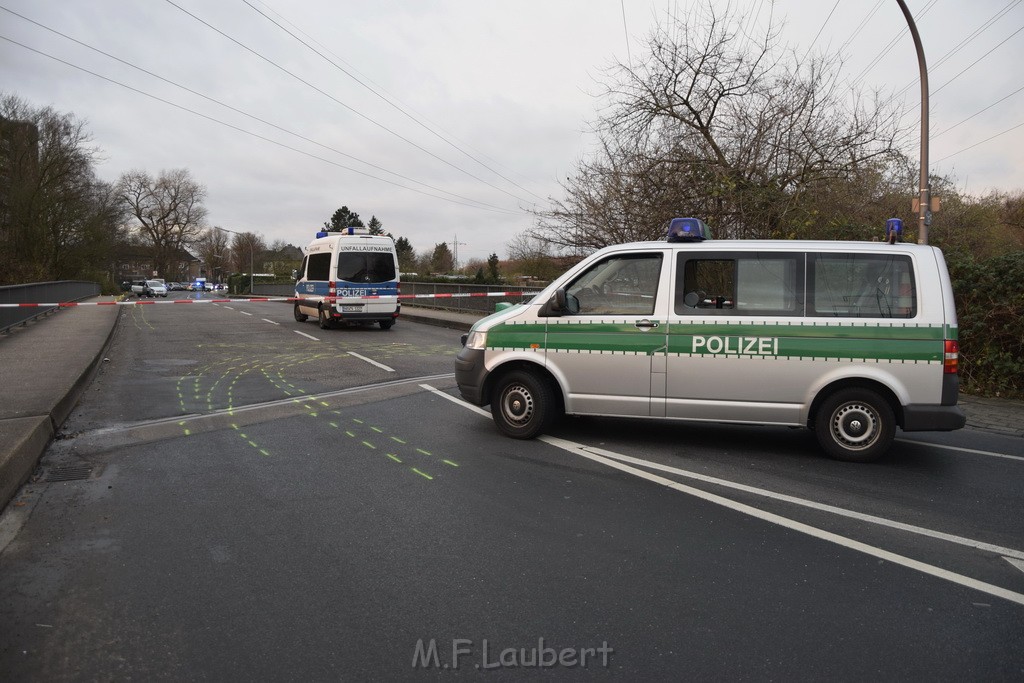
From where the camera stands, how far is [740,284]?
6223mm

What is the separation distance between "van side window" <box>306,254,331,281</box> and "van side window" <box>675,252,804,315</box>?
14269 mm

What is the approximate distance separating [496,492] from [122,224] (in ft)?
172

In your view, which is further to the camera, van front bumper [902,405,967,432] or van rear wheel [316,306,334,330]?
van rear wheel [316,306,334,330]

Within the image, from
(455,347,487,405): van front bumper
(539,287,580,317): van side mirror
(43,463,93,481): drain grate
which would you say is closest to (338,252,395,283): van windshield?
(455,347,487,405): van front bumper

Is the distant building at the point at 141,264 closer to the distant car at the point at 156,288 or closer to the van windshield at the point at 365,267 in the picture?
the distant car at the point at 156,288

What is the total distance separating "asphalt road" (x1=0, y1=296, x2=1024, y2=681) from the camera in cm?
291

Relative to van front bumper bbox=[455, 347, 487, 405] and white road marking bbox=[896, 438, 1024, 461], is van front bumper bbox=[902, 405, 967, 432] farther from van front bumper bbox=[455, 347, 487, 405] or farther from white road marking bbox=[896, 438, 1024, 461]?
van front bumper bbox=[455, 347, 487, 405]

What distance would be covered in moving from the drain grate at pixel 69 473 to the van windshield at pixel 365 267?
13.3 metres

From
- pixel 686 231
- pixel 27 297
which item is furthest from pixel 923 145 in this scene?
pixel 27 297

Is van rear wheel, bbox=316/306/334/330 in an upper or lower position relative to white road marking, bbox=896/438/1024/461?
upper

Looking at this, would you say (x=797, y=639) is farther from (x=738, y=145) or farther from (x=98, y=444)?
(x=738, y=145)

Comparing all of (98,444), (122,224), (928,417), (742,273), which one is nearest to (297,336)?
(98,444)

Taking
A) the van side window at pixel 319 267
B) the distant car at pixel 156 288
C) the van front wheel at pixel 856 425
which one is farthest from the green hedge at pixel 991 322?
the distant car at pixel 156 288

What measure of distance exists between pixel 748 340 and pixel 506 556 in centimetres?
324
